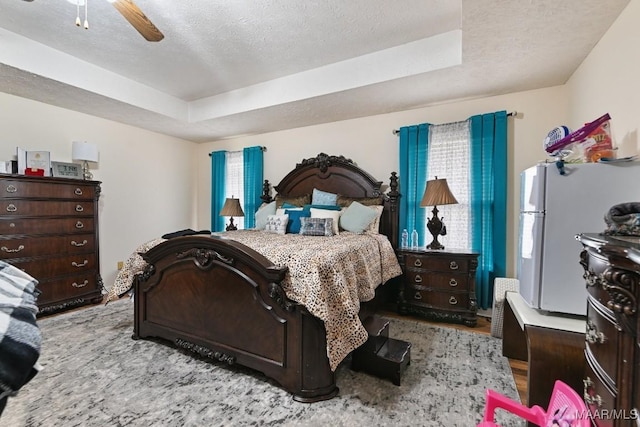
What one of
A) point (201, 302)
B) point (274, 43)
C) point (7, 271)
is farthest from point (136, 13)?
point (201, 302)

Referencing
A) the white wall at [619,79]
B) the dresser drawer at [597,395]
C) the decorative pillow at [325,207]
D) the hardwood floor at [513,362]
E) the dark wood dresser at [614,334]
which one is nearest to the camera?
the dark wood dresser at [614,334]

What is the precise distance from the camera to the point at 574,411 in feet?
3.19

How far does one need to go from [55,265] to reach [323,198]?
121 inches

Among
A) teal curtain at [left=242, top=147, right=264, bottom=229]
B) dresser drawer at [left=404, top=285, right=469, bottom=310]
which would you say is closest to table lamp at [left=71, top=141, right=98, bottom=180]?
teal curtain at [left=242, top=147, right=264, bottom=229]

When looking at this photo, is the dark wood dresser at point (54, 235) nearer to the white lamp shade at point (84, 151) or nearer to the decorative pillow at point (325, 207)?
the white lamp shade at point (84, 151)

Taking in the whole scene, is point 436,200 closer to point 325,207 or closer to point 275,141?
point 325,207

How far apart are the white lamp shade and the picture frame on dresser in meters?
0.11

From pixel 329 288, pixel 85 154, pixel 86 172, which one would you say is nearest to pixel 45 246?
pixel 86 172

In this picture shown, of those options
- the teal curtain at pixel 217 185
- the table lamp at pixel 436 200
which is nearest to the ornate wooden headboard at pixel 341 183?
the table lamp at pixel 436 200

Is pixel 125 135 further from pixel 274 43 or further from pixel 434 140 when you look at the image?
pixel 434 140

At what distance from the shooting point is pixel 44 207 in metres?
3.11

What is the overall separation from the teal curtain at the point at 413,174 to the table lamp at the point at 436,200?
0.76ft

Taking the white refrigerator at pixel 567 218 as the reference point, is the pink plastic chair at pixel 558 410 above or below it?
below

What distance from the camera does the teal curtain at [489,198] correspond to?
10.1ft
